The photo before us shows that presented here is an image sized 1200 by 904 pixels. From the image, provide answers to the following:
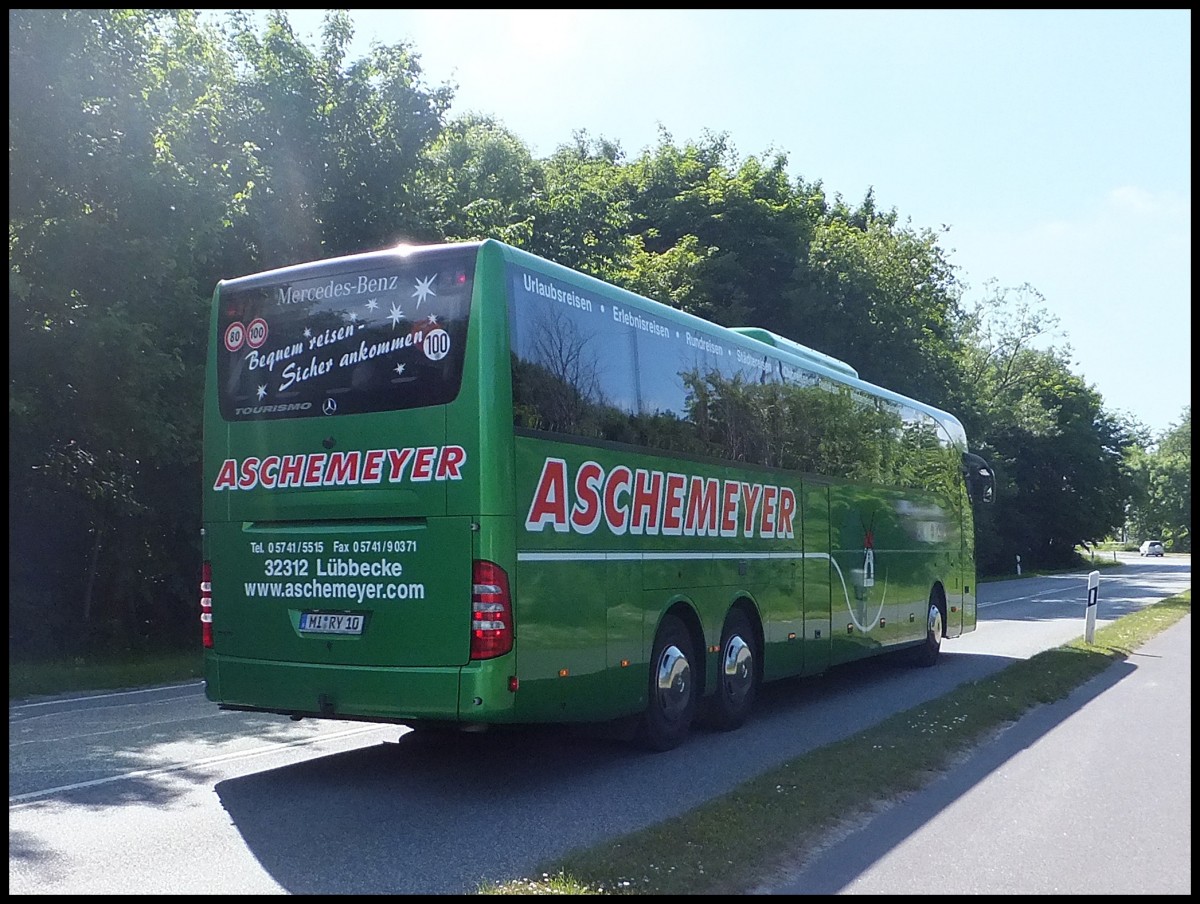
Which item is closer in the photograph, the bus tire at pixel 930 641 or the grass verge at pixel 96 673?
the grass verge at pixel 96 673

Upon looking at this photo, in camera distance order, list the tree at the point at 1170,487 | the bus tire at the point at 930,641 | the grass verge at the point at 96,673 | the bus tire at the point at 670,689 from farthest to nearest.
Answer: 1. the tree at the point at 1170,487
2. the bus tire at the point at 930,641
3. the grass verge at the point at 96,673
4. the bus tire at the point at 670,689

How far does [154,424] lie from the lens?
16.3m

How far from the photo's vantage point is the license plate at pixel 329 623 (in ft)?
26.4

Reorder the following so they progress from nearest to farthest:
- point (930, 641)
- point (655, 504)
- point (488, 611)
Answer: point (488, 611) → point (655, 504) → point (930, 641)

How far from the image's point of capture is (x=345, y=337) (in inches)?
328

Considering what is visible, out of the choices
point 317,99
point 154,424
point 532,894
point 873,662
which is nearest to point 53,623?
point 154,424

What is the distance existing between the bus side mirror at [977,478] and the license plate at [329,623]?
527 inches

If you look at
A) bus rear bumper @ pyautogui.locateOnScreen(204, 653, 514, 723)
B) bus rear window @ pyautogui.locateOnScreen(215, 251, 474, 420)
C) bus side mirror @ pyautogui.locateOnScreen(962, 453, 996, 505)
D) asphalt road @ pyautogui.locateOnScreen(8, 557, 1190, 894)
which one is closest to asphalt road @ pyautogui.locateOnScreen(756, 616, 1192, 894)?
asphalt road @ pyautogui.locateOnScreen(8, 557, 1190, 894)

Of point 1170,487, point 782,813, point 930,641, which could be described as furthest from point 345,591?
point 1170,487

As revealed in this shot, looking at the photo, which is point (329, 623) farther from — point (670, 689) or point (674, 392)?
point (674, 392)

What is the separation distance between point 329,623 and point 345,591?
0.84 feet

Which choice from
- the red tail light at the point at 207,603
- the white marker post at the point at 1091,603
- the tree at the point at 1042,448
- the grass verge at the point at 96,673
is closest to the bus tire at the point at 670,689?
the red tail light at the point at 207,603

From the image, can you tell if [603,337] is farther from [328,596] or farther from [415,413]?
[328,596]

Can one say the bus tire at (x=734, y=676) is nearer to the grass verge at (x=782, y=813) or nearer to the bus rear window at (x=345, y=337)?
the grass verge at (x=782, y=813)
